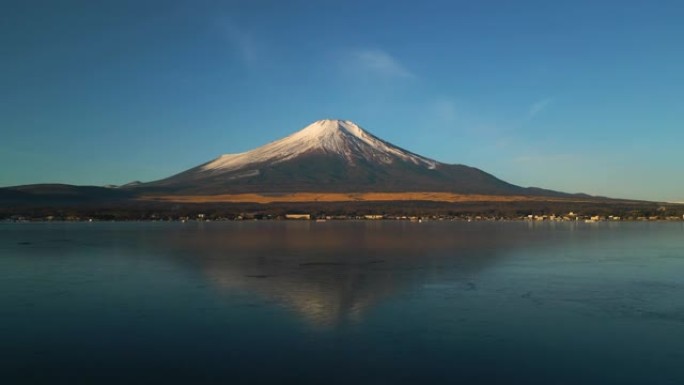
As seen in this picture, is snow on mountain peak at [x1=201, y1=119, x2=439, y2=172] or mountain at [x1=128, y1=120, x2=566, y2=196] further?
snow on mountain peak at [x1=201, y1=119, x2=439, y2=172]

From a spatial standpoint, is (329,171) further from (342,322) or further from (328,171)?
(342,322)

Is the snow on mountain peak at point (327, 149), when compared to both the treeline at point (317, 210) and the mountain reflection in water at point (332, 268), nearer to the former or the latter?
the treeline at point (317, 210)

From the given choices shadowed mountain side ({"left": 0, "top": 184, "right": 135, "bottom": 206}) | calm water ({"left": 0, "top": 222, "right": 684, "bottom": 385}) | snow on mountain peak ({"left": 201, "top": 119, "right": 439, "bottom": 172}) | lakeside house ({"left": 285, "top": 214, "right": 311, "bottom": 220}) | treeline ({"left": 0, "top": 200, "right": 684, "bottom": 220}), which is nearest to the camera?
calm water ({"left": 0, "top": 222, "right": 684, "bottom": 385})

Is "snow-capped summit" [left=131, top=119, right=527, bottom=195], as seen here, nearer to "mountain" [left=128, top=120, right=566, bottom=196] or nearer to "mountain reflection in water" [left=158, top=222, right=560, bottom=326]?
"mountain" [left=128, top=120, right=566, bottom=196]

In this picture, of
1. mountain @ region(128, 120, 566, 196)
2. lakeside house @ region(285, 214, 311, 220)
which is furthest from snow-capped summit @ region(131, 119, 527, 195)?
lakeside house @ region(285, 214, 311, 220)

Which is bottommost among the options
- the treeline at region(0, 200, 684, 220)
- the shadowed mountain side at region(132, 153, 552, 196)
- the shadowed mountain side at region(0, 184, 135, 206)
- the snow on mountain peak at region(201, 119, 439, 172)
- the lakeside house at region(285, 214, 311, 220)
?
the lakeside house at region(285, 214, 311, 220)

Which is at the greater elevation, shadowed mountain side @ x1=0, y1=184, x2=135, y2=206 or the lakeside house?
shadowed mountain side @ x1=0, y1=184, x2=135, y2=206

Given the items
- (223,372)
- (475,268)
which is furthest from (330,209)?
(223,372)
